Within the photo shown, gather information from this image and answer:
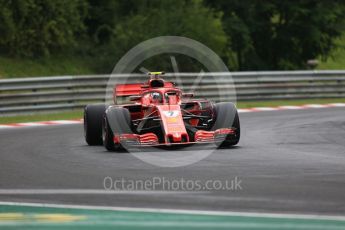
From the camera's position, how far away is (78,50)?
36.6 m

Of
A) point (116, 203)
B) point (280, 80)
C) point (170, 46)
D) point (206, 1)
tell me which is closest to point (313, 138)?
point (116, 203)

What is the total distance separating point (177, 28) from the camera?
32.0 m

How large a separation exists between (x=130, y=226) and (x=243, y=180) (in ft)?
9.37

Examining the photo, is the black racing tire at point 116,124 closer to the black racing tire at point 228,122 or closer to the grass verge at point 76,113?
the black racing tire at point 228,122

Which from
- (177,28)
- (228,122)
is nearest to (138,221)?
(228,122)

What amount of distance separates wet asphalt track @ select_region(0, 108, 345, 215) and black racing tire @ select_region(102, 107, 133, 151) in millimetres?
185

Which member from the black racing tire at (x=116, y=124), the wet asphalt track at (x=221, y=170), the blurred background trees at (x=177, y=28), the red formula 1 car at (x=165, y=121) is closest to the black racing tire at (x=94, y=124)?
the red formula 1 car at (x=165, y=121)

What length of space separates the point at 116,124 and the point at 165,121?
0.74m

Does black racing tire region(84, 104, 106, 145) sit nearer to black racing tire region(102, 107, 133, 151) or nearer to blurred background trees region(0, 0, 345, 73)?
black racing tire region(102, 107, 133, 151)

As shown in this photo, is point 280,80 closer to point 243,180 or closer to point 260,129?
point 260,129

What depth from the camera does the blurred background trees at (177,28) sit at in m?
32.6

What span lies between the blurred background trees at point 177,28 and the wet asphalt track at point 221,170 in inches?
586

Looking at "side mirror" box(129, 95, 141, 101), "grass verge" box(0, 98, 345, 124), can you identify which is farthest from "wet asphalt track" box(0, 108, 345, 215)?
"grass verge" box(0, 98, 345, 124)

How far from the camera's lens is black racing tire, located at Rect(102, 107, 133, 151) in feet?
44.8
